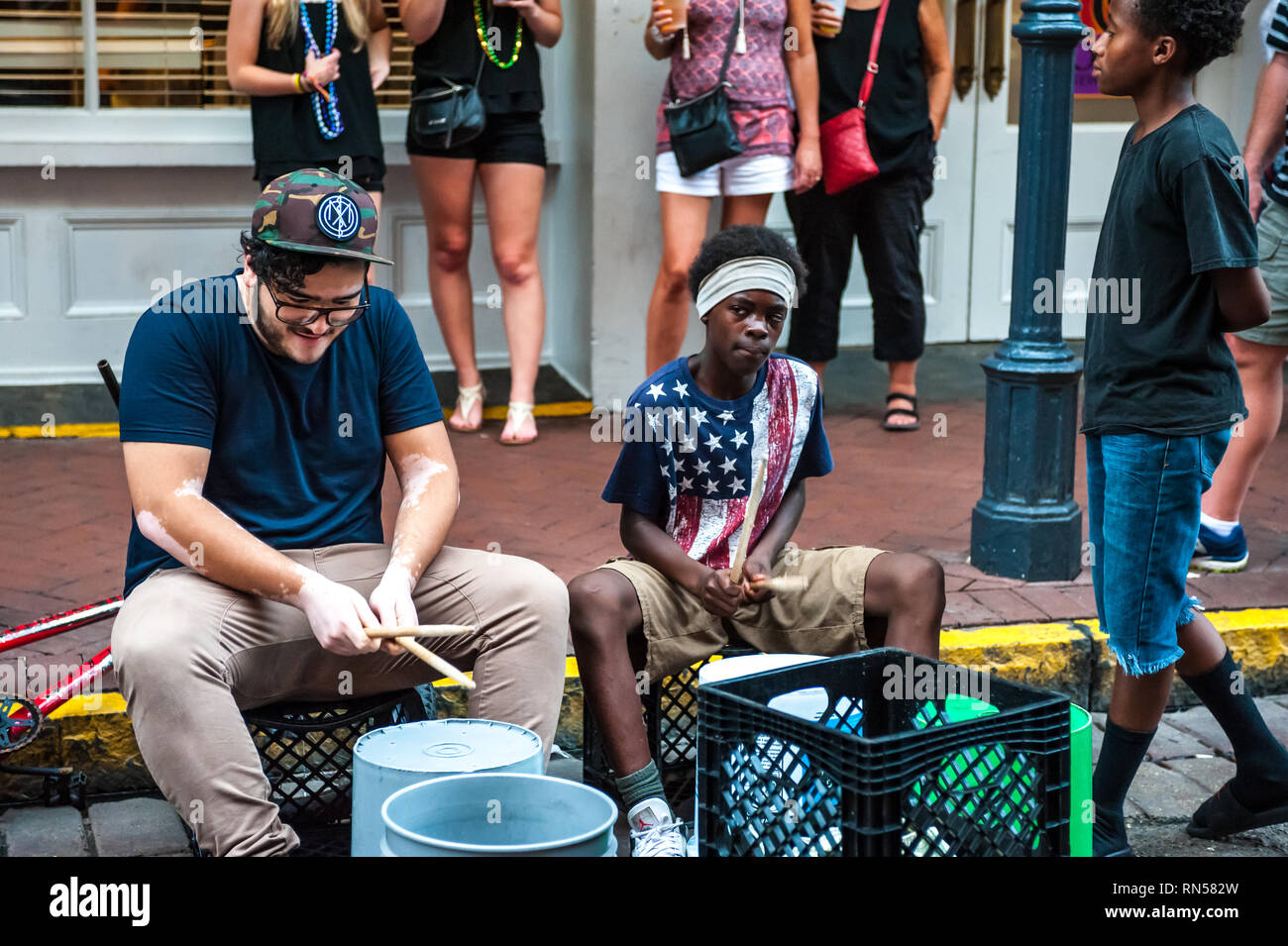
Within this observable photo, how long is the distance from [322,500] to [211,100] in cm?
364

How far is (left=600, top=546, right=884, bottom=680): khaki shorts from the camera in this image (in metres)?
3.33

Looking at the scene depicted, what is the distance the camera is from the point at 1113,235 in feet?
10.3

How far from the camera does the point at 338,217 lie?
9.82ft

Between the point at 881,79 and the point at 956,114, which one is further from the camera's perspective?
the point at 956,114

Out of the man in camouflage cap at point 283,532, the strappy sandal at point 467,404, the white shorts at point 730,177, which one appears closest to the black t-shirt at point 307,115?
the strappy sandal at point 467,404

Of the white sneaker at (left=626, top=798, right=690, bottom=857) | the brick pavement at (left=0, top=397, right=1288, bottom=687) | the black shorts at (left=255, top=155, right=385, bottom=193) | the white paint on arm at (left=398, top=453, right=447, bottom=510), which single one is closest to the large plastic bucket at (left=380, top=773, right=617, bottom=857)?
the white sneaker at (left=626, top=798, right=690, bottom=857)

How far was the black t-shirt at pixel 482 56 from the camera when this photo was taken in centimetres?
556

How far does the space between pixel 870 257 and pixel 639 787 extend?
3445mm

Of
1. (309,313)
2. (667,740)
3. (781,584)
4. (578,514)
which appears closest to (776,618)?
(781,584)

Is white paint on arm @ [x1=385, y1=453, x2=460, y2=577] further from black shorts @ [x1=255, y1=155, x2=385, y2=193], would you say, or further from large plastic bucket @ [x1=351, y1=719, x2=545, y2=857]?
black shorts @ [x1=255, y1=155, x2=385, y2=193]

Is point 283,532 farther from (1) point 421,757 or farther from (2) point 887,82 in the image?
(2) point 887,82

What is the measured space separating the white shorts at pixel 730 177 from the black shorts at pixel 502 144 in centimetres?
46

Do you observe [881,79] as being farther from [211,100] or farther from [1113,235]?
[1113,235]
